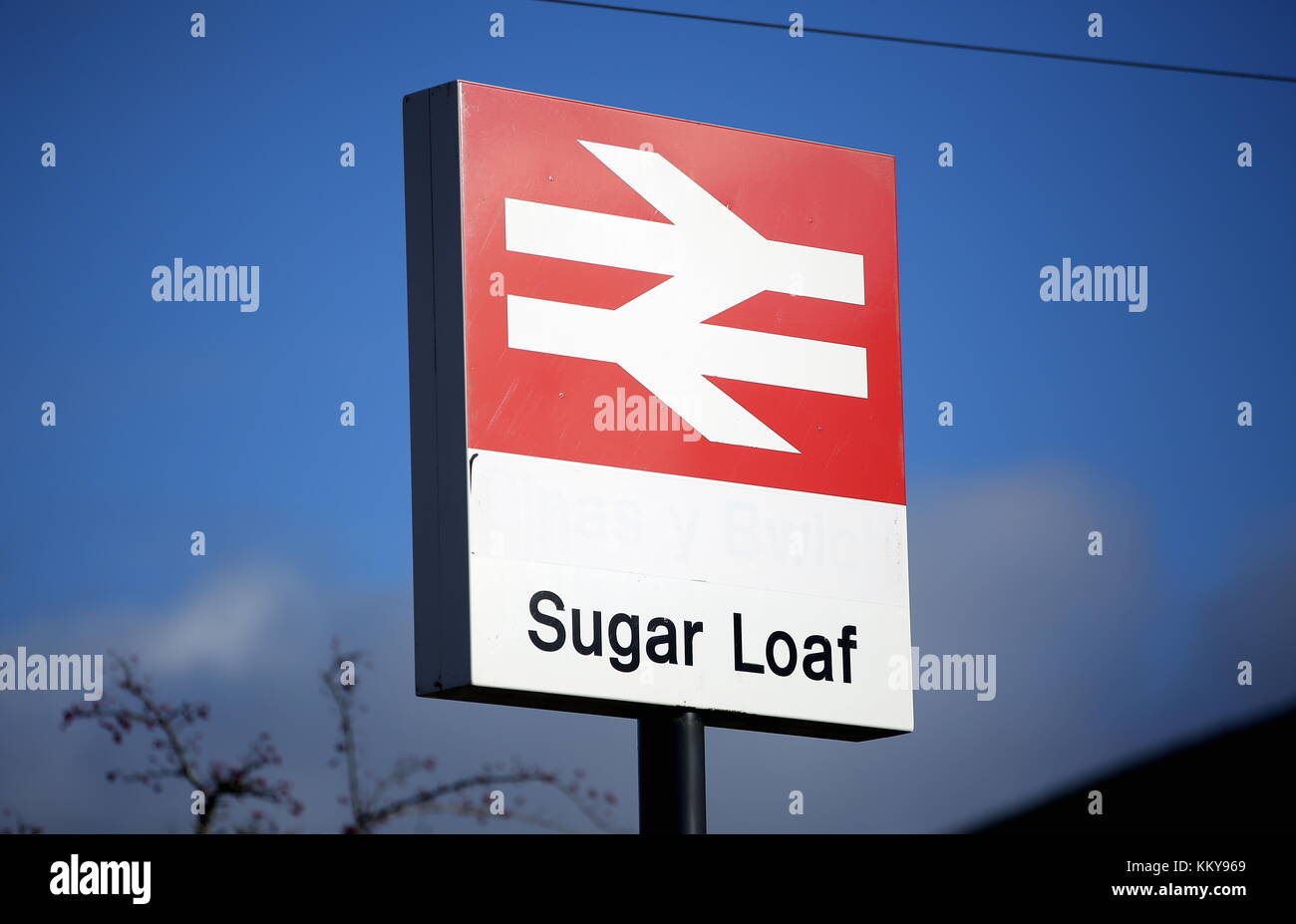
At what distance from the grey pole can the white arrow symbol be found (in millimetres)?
1118

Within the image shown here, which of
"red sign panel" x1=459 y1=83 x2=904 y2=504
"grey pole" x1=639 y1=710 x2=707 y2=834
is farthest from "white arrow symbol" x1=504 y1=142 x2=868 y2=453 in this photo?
"grey pole" x1=639 y1=710 x2=707 y2=834

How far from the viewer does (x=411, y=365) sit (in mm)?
7906

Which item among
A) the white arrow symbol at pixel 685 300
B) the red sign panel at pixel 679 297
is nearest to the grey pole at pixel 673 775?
the red sign panel at pixel 679 297

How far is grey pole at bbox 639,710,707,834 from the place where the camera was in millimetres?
7879

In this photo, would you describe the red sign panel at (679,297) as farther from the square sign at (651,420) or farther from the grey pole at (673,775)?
the grey pole at (673,775)

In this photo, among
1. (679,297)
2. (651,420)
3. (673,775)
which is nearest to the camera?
(673,775)

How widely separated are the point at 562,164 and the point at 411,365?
38.2 inches

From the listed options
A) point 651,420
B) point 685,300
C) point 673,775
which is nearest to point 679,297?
point 685,300

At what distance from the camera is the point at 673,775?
7.93 m

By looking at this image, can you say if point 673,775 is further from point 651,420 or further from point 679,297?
point 679,297

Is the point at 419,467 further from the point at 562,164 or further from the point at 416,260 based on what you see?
the point at 562,164

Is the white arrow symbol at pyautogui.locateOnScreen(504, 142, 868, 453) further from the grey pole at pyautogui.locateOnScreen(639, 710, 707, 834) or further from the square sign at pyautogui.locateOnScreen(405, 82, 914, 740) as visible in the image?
the grey pole at pyautogui.locateOnScreen(639, 710, 707, 834)

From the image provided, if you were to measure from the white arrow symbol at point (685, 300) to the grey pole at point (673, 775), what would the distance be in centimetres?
112

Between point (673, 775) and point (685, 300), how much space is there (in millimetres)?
1817
